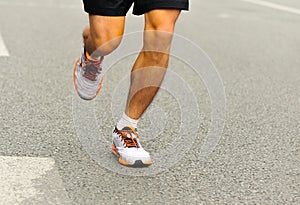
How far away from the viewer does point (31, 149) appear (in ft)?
13.5

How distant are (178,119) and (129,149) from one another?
1156 mm

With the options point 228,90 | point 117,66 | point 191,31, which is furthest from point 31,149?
point 191,31

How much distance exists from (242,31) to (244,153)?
5839mm

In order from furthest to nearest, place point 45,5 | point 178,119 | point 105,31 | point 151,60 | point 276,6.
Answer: point 276,6 → point 45,5 → point 178,119 → point 105,31 → point 151,60

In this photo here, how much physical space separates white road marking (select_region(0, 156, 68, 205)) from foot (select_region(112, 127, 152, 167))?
38cm

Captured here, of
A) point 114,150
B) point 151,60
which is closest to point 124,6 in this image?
point 151,60

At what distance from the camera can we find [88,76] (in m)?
4.56

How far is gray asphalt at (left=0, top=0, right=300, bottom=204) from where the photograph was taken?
359cm

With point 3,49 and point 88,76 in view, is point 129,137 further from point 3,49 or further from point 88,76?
point 3,49

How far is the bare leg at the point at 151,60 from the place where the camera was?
12.4 ft

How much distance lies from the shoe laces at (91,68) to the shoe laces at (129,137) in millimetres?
626

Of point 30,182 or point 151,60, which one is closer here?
point 30,182

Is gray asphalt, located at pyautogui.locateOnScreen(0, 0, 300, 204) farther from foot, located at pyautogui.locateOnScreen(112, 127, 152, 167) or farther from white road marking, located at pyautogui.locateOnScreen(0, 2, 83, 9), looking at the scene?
white road marking, located at pyautogui.locateOnScreen(0, 2, 83, 9)

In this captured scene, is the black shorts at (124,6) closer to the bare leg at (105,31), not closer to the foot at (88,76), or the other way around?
the bare leg at (105,31)
